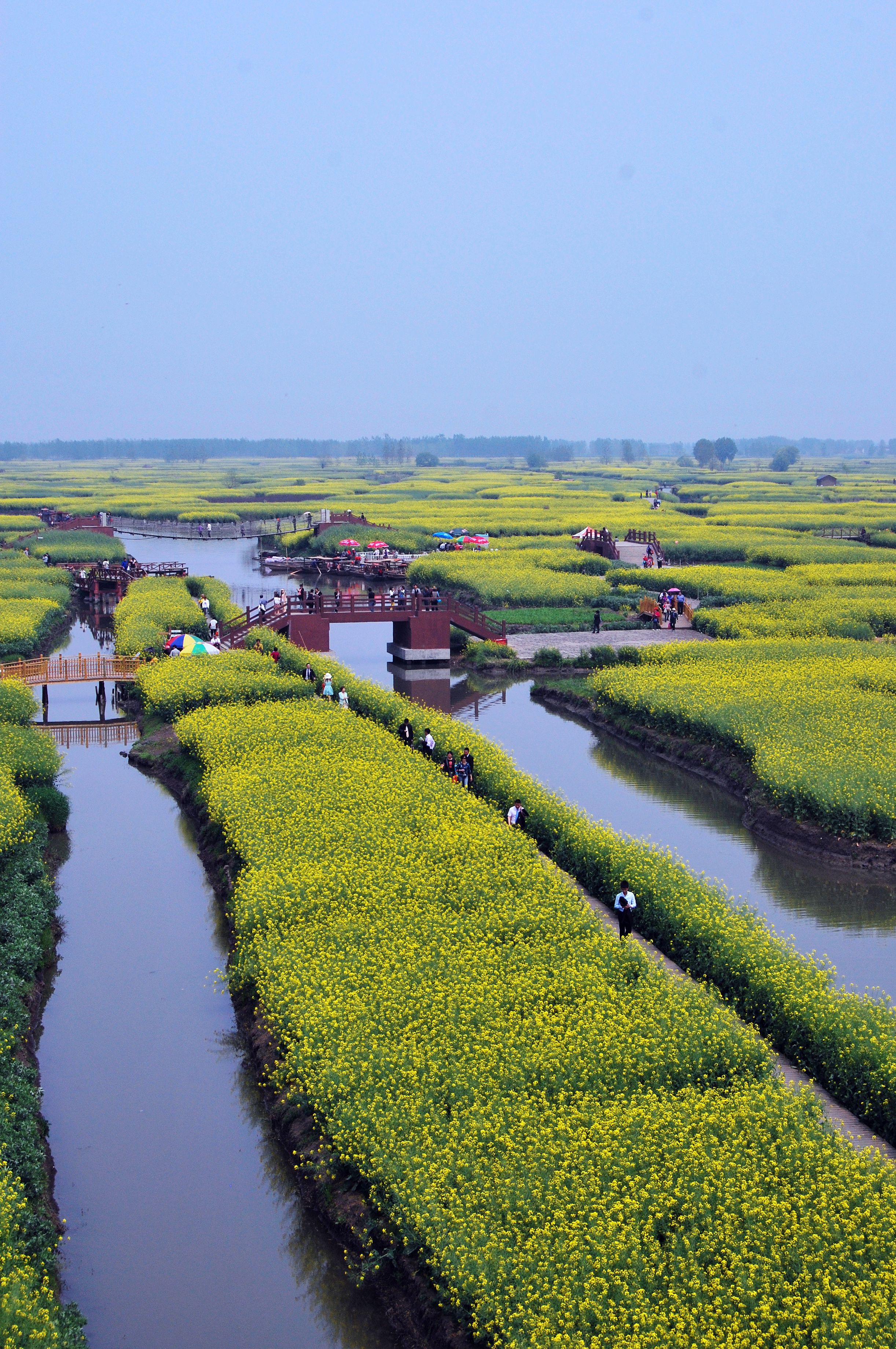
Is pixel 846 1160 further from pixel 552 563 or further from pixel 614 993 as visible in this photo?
pixel 552 563

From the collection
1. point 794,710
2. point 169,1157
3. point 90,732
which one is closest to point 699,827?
point 794,710

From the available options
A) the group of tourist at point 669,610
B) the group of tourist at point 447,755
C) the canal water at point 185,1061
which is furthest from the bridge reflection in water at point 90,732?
the group of tourist at point 669,610

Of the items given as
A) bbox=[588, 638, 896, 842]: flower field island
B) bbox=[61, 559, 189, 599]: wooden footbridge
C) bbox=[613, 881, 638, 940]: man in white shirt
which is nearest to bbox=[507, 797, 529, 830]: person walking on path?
bbox=[613, 881, 638, 940]: man in white shirt

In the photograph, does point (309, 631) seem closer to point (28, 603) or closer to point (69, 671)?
point (69, 671)

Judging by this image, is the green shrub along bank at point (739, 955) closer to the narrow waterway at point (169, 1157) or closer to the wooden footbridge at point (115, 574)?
the narrow waterway at point (169, 1157)

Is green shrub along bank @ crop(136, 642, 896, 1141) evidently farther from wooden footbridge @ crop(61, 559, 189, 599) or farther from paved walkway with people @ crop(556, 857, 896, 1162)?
wooden footbridge @ crop(61, 559, 189, 599)

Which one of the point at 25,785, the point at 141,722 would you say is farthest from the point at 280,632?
the point at 25,785

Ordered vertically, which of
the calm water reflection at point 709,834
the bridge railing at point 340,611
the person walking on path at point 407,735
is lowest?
the calm water reflection at point 709,834
